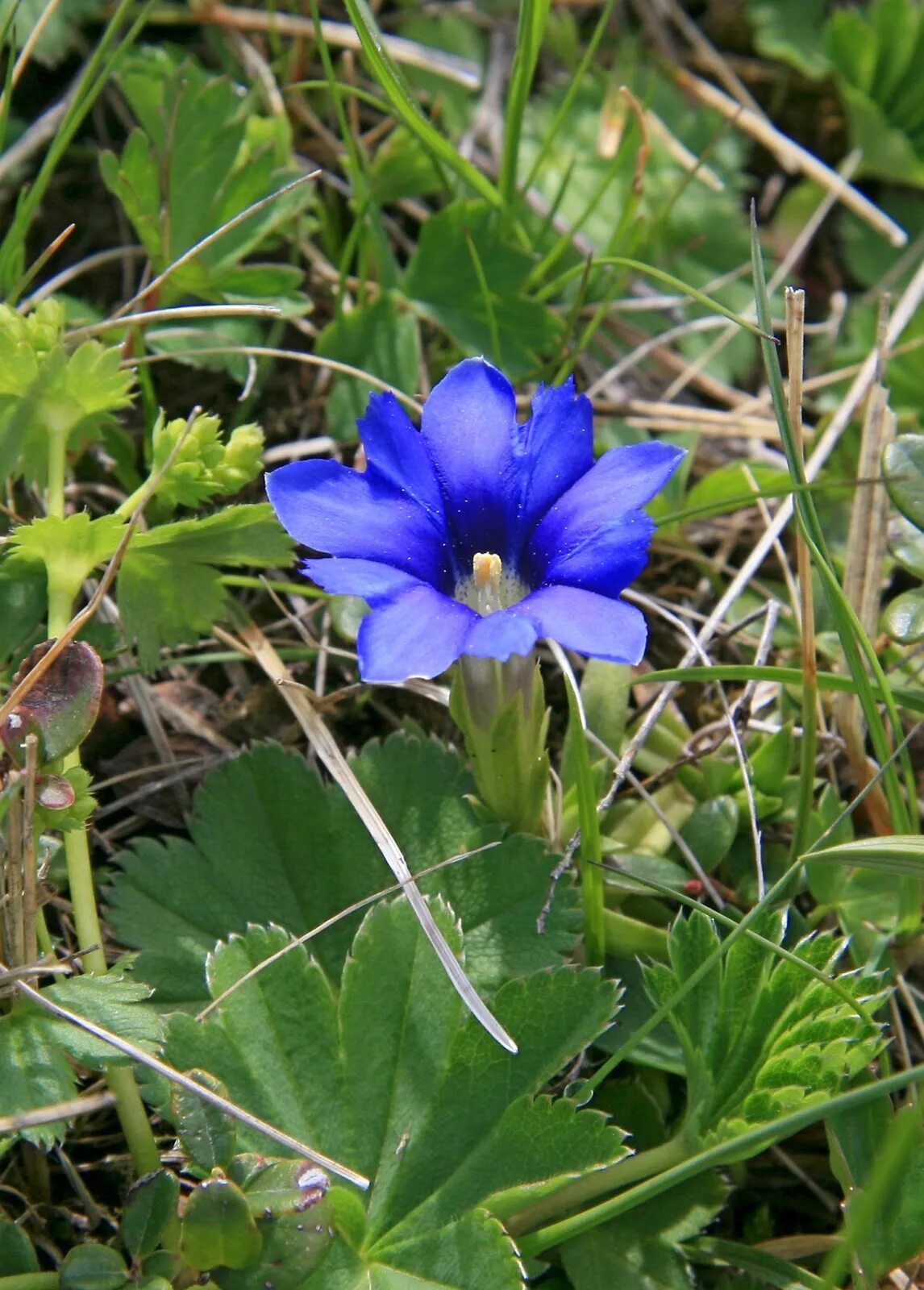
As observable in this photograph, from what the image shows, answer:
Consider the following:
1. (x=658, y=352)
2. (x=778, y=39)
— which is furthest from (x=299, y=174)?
(x=778, y=39)

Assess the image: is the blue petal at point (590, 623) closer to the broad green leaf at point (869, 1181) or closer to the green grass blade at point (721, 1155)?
the green grass blade at point (721, 1155)

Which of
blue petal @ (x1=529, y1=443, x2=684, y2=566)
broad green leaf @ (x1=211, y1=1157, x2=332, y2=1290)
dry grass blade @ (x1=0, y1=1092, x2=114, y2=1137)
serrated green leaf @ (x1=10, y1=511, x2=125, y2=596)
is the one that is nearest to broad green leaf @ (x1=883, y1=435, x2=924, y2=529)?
blue petal @ (x1=529, y1=443, x2=684, y2=566)

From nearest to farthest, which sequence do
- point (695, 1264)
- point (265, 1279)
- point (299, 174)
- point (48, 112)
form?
point (265, 1279) < point (695, 1264) < point (299, 174) < point (48, 112)

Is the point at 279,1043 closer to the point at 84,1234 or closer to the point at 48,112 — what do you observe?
the point at 84,1234

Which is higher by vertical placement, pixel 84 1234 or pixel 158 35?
pixel 158 35

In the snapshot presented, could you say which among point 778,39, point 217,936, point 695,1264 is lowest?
point 695,1264

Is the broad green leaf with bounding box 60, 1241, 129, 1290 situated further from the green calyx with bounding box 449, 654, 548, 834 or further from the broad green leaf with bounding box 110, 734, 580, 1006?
the green calyx with bounding box 449, 654, 548, 834

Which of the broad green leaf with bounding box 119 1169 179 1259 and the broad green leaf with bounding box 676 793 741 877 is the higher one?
the broad green leaf with bounding box 676 793 741 877
